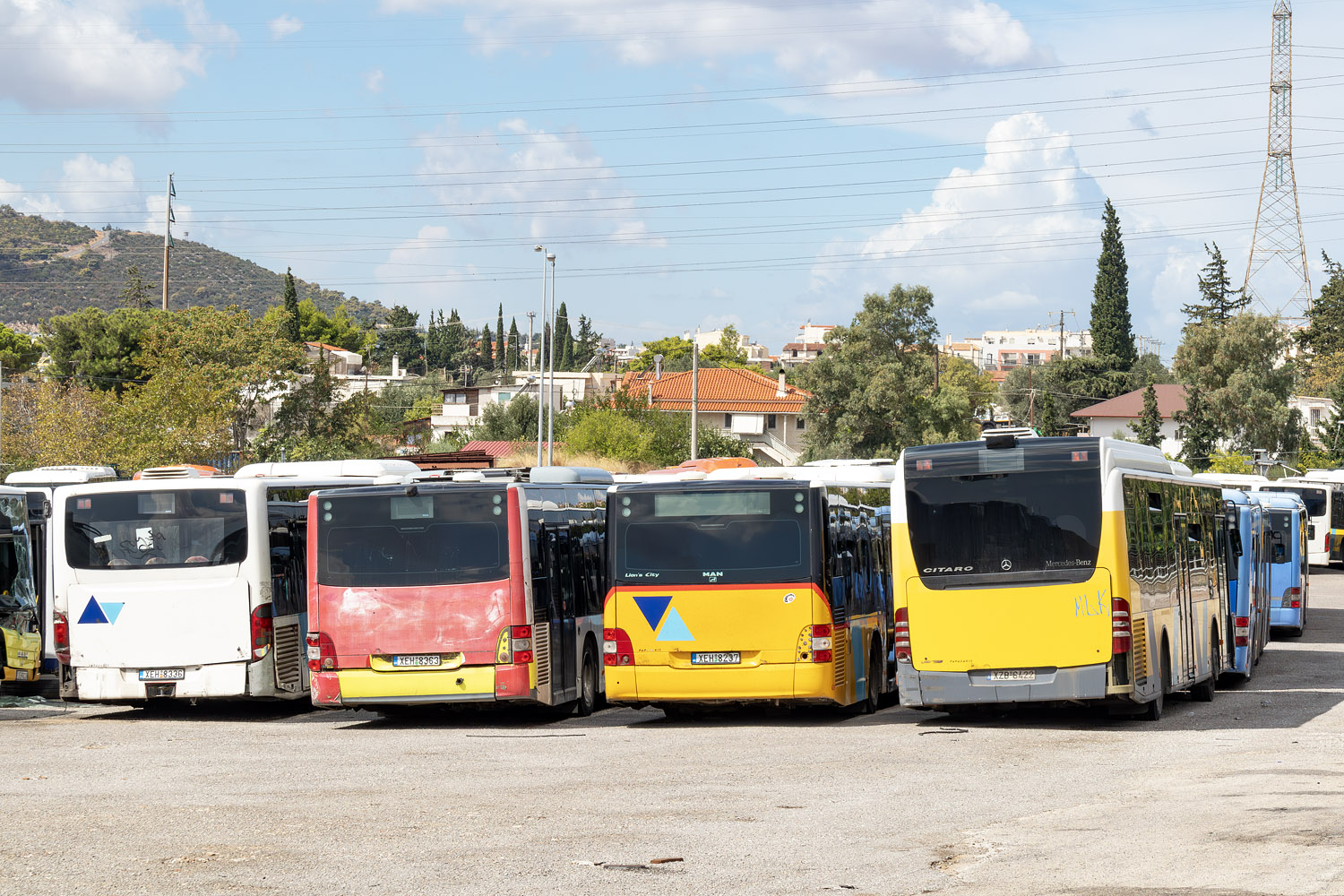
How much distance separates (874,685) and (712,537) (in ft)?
11.1

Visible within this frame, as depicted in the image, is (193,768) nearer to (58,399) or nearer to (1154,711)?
(1154,711)

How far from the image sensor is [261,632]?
60.0ft

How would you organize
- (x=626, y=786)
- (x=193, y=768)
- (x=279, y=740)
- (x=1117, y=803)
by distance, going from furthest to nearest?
1. (x=279, y=740)
2. (x=193, y=768)
3. (x=626, y=786)
4. (x=1117, y=803)

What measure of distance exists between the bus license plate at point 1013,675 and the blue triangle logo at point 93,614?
9.83 meters

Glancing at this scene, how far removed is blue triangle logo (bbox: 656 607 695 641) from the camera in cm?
1750

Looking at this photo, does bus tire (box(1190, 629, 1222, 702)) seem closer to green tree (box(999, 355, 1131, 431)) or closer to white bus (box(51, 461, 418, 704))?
white bus (box(51, 461, 418, 704))

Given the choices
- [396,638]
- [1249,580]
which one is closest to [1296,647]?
[1249,580]

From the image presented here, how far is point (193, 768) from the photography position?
1367 cm

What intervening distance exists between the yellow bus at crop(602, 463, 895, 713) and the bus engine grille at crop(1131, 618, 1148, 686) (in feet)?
10.2

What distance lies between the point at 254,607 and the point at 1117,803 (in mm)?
10434

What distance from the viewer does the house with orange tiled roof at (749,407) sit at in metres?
111

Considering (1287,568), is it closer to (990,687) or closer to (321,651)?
(990,687)

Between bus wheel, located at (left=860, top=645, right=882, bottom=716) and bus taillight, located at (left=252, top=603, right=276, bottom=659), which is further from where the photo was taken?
bus wheel, located at (left=860, top=645, right=882, bottom=716)

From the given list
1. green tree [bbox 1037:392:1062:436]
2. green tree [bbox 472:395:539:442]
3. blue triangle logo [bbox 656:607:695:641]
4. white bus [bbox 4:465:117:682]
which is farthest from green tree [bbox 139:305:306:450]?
green tree [bbox 1037:392:1062:436]
